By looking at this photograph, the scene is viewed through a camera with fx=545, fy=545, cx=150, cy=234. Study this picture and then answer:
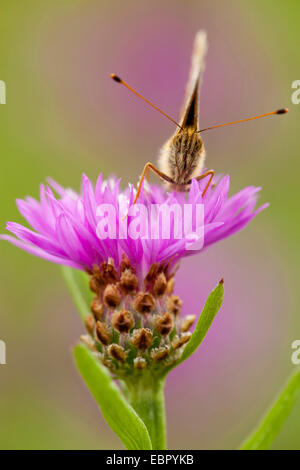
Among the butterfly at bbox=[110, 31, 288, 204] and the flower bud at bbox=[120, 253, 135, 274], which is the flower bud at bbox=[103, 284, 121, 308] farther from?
Result: the butterfly at bbox=[110, 31, 288, 204]

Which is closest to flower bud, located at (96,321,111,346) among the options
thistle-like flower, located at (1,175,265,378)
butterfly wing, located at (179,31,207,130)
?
thistle-like flower, located at (1,175,265,378)

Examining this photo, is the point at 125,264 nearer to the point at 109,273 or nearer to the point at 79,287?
the point at 109,273

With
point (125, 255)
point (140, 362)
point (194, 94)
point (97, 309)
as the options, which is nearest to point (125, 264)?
point (125, 255)

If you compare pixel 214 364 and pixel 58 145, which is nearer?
pixel 214 364
